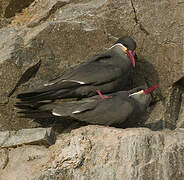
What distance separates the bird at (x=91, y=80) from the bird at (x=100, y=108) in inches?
4.2

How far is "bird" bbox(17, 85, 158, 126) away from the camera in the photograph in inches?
213

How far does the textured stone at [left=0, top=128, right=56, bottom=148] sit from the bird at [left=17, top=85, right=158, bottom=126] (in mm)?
323

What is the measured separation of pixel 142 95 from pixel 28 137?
1615 mm

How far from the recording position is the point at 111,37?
6.35m

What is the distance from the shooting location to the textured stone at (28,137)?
5188 millimetres

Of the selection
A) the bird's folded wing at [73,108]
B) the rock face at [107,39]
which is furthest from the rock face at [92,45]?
the bird's folded wing at [73,108]

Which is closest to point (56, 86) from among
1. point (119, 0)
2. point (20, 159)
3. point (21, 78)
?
point (21, 78)

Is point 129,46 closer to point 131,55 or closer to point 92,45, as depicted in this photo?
point 131,55

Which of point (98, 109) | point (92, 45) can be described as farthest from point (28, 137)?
point (92, 45)

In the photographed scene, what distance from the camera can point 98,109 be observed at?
5438 mm

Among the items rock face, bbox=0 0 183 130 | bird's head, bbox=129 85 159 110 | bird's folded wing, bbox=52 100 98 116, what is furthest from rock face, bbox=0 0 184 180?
bird's folded wing, bbox=52 100 98 116

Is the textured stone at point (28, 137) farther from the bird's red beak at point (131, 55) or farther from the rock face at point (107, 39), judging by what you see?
the bird's red beak at point (131, 55)

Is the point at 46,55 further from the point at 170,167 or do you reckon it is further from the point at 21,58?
the point at 170,167

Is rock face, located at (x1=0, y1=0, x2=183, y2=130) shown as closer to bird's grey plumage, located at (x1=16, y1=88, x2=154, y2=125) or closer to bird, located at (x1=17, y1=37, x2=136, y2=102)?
bird, located at (x1=17, y1=37, x2=136, y2=102)
